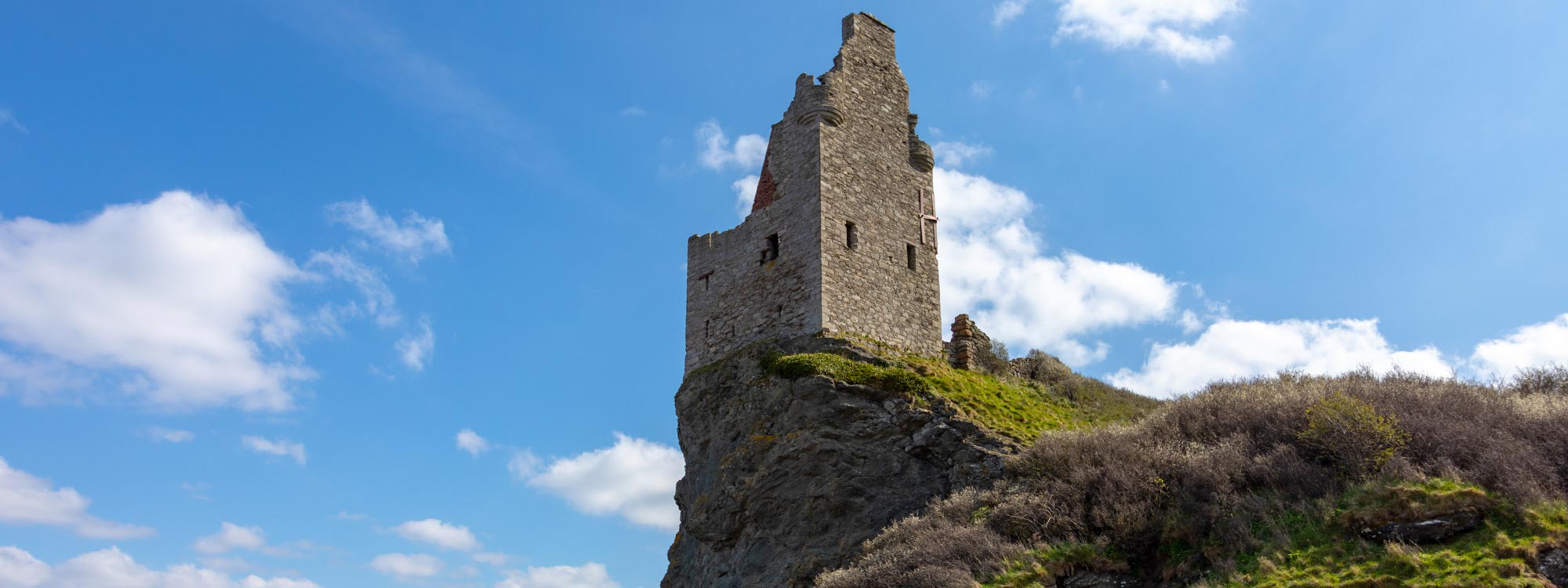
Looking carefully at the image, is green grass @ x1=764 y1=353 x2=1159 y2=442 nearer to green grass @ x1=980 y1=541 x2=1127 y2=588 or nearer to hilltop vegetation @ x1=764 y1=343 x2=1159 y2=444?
hilltop vegetation @ x1=764 y1=343 x2=1159 y2=444

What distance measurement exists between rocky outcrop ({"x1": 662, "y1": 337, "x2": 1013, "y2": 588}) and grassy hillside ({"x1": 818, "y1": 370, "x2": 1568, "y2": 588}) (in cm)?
98

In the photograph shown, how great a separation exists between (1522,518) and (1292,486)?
2.99 m

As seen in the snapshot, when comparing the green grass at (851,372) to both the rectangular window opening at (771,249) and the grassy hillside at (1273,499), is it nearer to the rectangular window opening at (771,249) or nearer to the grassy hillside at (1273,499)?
the grassy hillside at (1273,499)

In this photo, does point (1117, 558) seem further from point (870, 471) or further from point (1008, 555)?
point (870, 471)

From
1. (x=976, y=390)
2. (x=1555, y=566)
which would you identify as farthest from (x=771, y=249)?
(x=1555, y=566)

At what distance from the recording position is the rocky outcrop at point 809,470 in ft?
63.6

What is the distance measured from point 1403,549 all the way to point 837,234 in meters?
12.5

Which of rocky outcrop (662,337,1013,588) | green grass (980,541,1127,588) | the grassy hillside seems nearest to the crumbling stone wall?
rocky outcrop (662,337,1013,588)

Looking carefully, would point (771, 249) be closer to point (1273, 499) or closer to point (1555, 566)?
point (1273, 499)

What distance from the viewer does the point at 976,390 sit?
72.0ft

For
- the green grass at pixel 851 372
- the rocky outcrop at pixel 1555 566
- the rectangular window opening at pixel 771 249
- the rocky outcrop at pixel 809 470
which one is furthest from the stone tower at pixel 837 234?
the rocky outcrop at pixel 1555 566

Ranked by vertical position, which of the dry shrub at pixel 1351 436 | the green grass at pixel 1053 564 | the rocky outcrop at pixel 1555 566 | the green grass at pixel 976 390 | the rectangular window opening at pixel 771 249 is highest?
the rectangular window opening at pixel 771 249

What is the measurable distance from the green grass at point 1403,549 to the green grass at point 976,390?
574cm

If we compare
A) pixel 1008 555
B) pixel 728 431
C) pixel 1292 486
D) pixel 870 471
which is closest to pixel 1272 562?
pixel 1292 486
